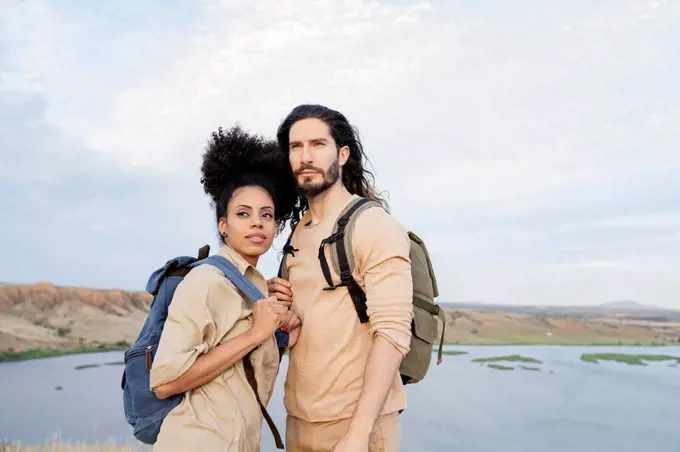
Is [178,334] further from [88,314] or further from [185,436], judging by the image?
[88,314]

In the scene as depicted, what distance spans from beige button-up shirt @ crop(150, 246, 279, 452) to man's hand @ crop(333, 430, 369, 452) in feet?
1.48

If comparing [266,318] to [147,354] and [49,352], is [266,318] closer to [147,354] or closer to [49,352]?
[147,354]

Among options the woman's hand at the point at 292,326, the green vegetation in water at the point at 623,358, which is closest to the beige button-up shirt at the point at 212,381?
the woman's hand at the point at 292,326

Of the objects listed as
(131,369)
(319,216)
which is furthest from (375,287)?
(131,369)

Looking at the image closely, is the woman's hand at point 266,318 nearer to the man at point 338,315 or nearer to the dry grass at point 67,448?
the man at point 338,315

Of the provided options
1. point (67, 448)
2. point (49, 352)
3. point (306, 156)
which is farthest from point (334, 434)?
point (49, 352)

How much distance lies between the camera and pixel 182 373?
2672mm

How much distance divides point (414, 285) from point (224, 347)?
1.12 meters

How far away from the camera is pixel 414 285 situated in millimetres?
3314

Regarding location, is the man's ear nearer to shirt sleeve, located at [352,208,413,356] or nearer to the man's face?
the man's face

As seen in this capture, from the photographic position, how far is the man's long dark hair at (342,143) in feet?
11.7

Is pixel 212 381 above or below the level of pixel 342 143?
below

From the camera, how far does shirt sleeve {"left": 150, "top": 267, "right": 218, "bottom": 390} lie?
106 inches

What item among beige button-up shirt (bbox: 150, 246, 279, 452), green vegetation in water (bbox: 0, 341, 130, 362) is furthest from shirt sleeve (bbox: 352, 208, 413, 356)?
green vegetation in water (bbox: 0, 341, 130, 362)
